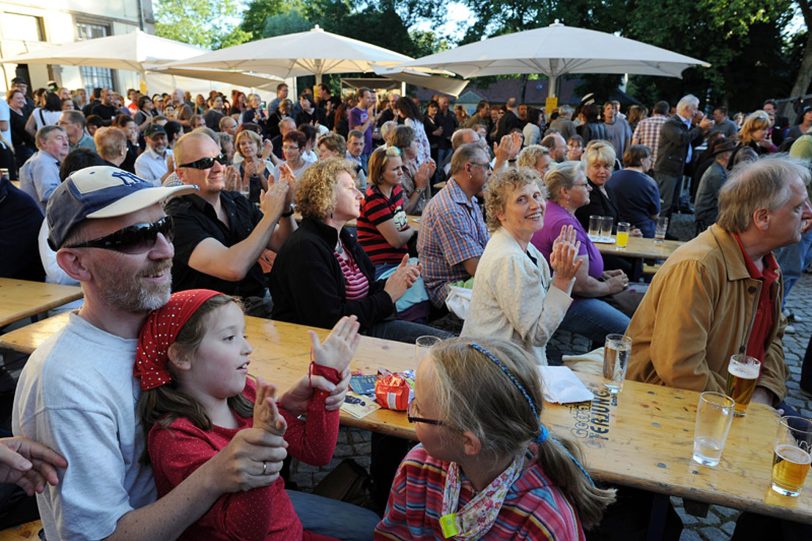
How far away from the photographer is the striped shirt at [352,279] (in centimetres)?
336

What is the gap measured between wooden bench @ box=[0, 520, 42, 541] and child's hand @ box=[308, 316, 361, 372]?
1.24m

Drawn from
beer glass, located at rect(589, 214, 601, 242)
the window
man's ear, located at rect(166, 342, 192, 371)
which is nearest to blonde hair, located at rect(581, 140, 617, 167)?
beer glass, located at rect(589, 214, 601, 242)

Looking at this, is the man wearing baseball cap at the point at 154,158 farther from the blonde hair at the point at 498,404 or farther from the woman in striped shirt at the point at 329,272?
the blonde hair at the point at 498,404

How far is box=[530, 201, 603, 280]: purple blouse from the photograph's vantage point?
4.10 m

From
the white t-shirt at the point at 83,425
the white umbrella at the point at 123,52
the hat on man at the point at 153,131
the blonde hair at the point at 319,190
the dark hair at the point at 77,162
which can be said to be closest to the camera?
the white t-shirt at the point at 83,425

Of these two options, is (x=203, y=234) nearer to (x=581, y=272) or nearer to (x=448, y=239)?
(x=448, y=239)

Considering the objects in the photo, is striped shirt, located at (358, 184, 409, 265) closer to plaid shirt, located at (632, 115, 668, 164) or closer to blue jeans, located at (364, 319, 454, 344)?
blue jeans, located at (364, 319, 454, 344)

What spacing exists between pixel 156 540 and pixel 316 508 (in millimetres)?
781

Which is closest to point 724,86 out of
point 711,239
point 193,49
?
point 193,49

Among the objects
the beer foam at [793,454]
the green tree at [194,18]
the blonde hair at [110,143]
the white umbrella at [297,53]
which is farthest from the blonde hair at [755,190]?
the green tree at [194,18]

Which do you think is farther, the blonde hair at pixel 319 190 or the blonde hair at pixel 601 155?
the blonde hair at pixel 601 155

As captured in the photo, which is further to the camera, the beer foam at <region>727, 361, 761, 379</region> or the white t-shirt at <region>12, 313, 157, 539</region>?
the beer foam at <region>727, 361, 761, 379</region>

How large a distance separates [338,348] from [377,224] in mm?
3082

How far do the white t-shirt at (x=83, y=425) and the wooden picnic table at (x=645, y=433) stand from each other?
868 mm
